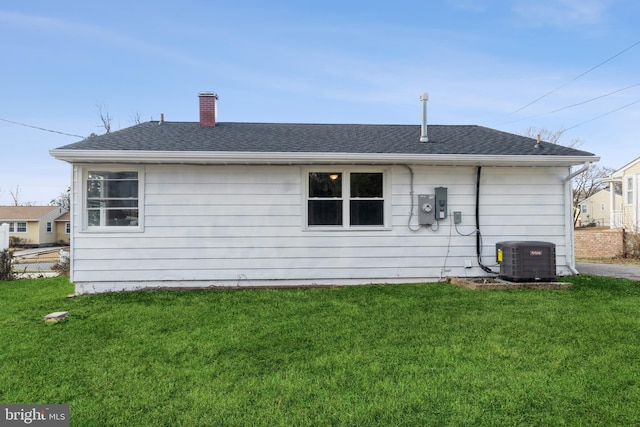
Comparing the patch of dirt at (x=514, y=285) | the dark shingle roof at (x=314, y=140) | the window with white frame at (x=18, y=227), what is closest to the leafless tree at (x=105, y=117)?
the dark shingle roof at (x=314, y=140)

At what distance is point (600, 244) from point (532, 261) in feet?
32.5

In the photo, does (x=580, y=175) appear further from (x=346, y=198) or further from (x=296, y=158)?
(x=296, y=158)

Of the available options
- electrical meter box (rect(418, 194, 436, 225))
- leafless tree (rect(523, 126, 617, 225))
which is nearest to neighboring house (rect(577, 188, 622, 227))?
leafless tree (rect(523, 126, 617, 225))

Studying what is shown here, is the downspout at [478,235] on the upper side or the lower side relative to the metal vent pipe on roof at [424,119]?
lower

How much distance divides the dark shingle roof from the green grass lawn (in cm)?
260

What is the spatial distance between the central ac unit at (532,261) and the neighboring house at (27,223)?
42535 millimetres

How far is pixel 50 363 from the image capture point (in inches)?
133

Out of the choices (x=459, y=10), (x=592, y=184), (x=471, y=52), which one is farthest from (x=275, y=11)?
(x=592, y=184)

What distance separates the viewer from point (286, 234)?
671 cm

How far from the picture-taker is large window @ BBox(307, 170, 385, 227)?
6.81m

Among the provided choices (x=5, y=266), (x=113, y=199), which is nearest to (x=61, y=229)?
(x=5, y=266)

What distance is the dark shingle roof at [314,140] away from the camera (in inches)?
259

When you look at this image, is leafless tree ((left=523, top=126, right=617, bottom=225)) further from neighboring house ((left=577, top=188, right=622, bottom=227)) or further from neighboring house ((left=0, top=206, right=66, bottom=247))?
neighboring house ((left=0, top=206, right=66, bottom=247))

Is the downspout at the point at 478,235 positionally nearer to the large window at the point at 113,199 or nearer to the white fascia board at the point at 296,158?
the white fascia board at the point at 296,158
